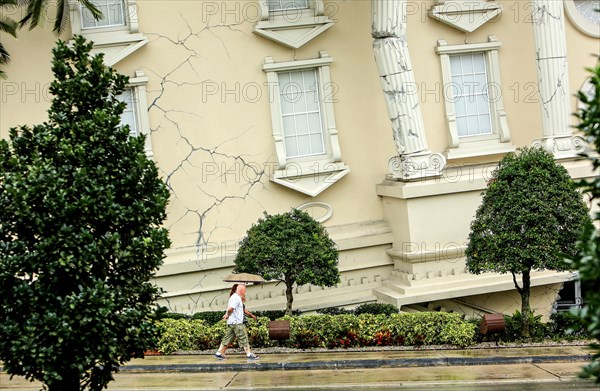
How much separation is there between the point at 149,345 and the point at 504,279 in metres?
10.9

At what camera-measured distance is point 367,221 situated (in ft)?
75.2

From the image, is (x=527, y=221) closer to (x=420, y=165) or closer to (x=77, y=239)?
(x=420, y=165)

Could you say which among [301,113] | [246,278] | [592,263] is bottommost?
[246,278]

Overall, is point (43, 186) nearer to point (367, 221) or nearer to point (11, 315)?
point (11, 315)

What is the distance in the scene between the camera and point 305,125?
898 inches

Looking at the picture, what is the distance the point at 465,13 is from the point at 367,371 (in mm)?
9534

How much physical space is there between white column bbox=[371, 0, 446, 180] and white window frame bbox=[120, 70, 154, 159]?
16.6 feet

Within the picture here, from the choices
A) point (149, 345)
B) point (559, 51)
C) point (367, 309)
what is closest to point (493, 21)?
point (559, 51)

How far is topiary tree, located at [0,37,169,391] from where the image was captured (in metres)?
12.1

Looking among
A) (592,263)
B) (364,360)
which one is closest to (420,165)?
(364,360)

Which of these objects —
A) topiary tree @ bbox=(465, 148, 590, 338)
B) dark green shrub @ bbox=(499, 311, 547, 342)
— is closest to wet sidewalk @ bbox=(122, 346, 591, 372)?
dark green shrub @ bbox=(499, 311, 547, 342)

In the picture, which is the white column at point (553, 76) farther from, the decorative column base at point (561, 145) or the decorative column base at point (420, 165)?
the decorative column base at point (420, 165)

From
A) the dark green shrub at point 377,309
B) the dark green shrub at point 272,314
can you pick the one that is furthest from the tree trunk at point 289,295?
the dark green shrub at point 377,309

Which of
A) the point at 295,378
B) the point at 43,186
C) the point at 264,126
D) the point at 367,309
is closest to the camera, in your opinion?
the point at 43,186
